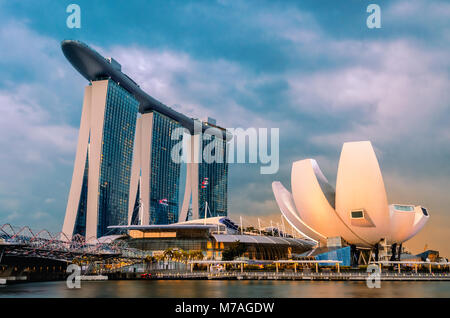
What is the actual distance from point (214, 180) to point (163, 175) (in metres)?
34.7

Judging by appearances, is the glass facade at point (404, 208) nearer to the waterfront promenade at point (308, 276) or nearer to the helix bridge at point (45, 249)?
the waterfront promenade at point (308, 276)

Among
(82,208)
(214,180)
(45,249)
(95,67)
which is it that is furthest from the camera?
(214,180)

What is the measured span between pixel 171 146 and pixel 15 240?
105156mm

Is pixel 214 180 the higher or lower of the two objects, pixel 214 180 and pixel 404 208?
the higher

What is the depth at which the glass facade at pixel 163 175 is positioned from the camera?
479 feet

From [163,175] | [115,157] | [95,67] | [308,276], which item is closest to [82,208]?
[115,157]

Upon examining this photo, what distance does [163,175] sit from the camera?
15238cm

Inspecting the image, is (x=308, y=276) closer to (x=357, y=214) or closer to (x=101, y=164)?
(x=357, y=214)

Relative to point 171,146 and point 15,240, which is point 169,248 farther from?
point 171,146

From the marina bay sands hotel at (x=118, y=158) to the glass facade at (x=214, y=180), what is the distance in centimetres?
411

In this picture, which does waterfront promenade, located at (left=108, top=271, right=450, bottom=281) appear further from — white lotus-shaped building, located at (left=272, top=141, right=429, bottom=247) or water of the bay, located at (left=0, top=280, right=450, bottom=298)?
water of the bay, located at (left=0, top=280, right=450, bottom=298)

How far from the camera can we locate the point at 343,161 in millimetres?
58094

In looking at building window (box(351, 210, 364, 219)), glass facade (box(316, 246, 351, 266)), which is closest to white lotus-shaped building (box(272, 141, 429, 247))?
building window (box(351, 210, 364, 219))
